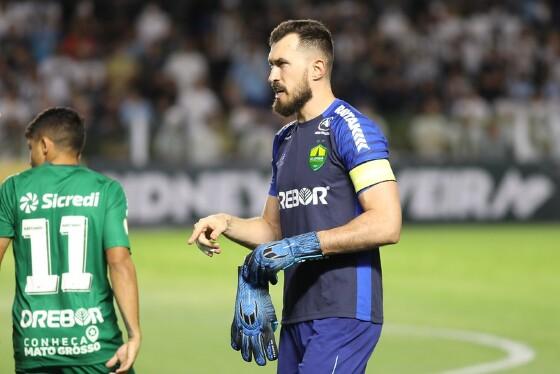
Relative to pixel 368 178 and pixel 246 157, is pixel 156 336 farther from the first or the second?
pixel 246 157

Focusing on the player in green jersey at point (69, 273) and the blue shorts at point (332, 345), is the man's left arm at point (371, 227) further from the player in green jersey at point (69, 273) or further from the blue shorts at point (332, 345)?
the player in green jersey at point (69, 273)

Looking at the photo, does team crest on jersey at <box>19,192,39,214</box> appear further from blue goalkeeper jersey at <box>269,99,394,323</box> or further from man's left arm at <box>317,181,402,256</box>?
man's left arm at <box>317,181,402,256</box>

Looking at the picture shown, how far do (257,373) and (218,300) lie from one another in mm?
4067

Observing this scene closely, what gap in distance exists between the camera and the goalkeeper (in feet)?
17.3

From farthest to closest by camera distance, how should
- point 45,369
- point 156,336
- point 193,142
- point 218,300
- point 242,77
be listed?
point 242,77 < point 193,142 < point 218,300 < point 156,336 < point 45,369

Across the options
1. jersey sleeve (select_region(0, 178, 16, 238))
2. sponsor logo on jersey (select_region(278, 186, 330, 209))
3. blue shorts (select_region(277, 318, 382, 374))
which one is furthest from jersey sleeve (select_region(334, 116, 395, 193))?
jersey sleeve (select_region(0, 178, 16, 238))

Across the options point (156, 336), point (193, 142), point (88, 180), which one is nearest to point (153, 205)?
point (193, 142)

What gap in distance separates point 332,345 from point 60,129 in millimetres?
1709

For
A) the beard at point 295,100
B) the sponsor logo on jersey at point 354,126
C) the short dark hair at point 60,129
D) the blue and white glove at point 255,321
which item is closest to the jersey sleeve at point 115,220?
the short dark hair at point 60,129

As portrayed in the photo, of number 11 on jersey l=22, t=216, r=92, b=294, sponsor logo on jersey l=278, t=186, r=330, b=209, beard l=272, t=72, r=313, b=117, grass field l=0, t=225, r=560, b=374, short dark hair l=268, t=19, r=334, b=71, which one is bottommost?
grass field l=0, t=225, r=560, b=374

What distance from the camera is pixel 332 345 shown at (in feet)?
17.5

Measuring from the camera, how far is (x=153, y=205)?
2077 cm

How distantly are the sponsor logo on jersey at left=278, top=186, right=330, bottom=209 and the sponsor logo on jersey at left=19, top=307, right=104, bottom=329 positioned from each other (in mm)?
1032

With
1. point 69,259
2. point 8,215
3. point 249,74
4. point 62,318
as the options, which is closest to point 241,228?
point 69,259
